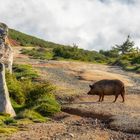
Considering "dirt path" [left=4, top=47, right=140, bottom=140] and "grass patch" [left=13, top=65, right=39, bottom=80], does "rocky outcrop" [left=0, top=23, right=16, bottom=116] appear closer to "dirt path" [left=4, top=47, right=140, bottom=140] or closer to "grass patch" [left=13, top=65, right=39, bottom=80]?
"dirt path" [left=4, top=47, right=140, bottom=140]

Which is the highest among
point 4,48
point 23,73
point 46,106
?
point 4,48

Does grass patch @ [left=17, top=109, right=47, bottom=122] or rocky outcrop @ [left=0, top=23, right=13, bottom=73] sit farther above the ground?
rocky outcrop @ [left=0, top=23, right=13, bottom=73]

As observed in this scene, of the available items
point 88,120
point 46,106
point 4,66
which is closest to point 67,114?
point 46,106

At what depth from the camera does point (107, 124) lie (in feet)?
80.0

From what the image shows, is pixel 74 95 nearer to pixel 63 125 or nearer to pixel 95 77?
pixel 63 125

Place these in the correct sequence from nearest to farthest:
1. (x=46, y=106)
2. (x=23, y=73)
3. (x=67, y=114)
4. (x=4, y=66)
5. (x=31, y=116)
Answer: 1. (x=31, y=116)
2. (x=4, y=66)
3. (x=67, y=114)
4. (x=46, y=106)
5. (x=23, y=73)

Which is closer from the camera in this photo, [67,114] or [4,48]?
[67,114]

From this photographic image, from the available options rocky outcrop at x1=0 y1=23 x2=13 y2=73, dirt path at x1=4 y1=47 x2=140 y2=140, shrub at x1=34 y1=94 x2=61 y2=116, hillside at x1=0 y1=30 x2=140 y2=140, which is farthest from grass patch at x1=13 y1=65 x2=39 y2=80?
shrub at x1=34 y1=94 x2=61 y2=116

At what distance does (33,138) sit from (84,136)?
2283 mm

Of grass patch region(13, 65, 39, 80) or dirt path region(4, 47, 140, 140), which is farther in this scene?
grass patch region(13, 65, 39, 80)

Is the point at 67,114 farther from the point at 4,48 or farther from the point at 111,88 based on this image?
the point at 4,48

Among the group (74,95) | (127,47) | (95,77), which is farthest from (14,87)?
(127,47)

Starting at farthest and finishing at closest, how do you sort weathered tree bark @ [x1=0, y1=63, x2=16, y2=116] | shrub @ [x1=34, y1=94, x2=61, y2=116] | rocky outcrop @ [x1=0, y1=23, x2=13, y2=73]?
rocky outcrop @ [x1=0, y1=23, x2=13, y2=73] → shrub @ [x1=34, y1=94, x2=61, y2=116] → weathered tree bark @ [x1=0, y1=63, x2=16, y2=116]

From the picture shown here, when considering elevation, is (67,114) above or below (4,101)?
below
